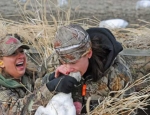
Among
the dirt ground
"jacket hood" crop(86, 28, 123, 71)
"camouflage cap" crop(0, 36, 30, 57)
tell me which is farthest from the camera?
the dirt ground

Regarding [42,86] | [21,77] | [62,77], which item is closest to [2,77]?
[21,77]

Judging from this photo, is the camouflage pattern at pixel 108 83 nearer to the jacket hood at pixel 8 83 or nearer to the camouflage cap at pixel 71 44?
the camouflage cap at pixel 71 44

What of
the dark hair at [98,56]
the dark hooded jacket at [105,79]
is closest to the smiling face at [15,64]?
the dark hooded jacket at [105,79]

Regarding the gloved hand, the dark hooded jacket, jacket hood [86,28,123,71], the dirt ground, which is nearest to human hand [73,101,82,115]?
the dark hooded jacket

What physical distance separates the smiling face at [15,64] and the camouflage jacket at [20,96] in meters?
0.08

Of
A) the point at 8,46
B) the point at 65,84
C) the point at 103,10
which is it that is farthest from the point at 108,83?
the point at 103,10

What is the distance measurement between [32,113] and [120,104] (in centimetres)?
59

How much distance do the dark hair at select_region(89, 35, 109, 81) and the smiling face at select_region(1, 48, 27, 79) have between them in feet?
2.56

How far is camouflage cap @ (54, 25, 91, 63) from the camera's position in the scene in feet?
9.85

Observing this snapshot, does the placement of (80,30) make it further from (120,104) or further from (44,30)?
(44,30)

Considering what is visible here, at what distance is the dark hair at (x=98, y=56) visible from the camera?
3117 mm

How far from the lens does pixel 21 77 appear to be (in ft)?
12.5

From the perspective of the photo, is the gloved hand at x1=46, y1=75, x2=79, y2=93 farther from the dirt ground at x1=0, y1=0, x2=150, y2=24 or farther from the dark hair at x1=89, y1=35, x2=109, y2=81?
the dirt ground at x1=0, y1=0, x2=150, y2=24

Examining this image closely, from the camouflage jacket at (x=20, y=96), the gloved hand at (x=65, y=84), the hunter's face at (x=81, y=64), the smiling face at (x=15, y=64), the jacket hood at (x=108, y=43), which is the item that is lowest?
the camouflage jacket at (x=20, y=96)
